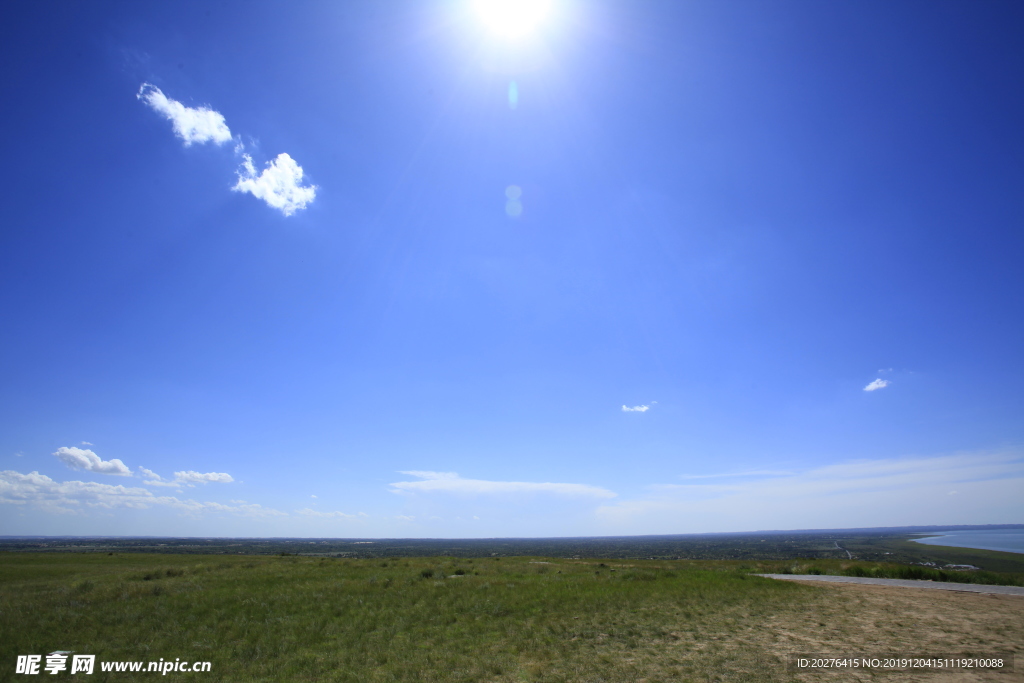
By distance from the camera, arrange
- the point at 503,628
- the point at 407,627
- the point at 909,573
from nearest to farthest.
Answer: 1. the point at 503,628
2. the point at 407,627
3. the point at 909,573

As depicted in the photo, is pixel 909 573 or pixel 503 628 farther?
pixel 909 573

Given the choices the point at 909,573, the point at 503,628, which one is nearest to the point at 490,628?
the point at 503,628

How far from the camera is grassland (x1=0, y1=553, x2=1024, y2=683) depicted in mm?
9656

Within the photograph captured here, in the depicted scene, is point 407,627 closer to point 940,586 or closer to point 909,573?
point 940,586

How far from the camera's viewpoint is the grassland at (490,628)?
9.66 metres

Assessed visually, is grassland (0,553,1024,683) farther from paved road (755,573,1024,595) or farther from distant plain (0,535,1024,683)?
paved road (755,573,1024,595)

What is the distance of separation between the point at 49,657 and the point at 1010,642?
2228 cm

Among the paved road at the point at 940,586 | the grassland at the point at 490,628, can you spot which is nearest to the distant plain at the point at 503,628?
the grassland at the point at 490,628

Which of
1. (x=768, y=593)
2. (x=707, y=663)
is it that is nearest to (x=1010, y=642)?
(x=707, y=663)

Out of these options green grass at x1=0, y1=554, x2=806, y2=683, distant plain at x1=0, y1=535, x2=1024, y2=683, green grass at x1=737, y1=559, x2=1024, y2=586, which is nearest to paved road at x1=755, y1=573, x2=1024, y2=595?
green grass at x1=737, y1=559, x2=1024, y2=586

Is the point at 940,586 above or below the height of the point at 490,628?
below

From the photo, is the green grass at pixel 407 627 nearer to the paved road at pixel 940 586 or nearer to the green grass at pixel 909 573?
the paved road at pixel 940 586

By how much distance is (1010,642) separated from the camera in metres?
10.2

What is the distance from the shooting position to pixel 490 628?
43.2ft
